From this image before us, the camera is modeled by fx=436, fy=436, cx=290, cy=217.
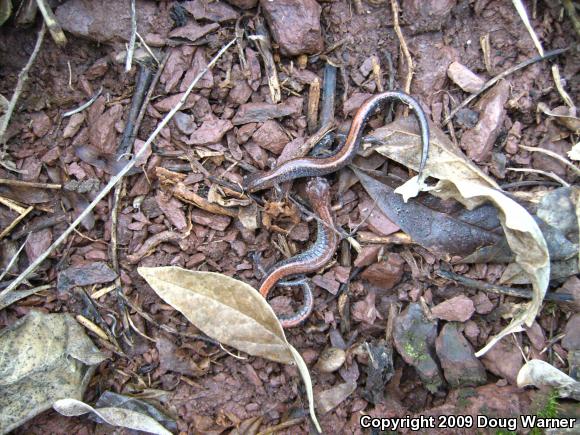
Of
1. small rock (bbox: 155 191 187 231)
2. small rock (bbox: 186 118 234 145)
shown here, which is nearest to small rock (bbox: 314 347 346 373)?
small rock (bbox: 155 191 187 231)

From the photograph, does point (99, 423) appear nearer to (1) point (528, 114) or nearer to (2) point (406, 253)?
(2) point (406, 253)

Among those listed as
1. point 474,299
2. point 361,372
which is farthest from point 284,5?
point 361,372

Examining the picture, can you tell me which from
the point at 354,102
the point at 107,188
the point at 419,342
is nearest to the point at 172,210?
the point at 107,188

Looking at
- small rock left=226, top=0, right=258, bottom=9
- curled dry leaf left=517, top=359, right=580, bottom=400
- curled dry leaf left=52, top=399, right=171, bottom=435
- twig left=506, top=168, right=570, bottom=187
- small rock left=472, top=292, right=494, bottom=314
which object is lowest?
curled dry leaf left=52, top=399, right=171, bottom=435

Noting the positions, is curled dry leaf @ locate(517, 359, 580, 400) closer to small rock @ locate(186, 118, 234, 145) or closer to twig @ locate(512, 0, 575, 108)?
twig @ locate(512, 0, 575, 108)

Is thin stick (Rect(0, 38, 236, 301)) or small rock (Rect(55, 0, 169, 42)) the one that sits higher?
small rock (Rect(55, 0, 169, 42))
